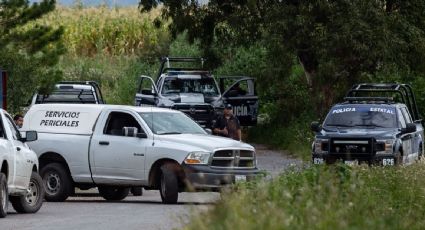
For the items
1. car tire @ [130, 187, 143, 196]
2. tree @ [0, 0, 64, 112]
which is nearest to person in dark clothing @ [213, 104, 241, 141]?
car tire @ [130, 187, 143, 196]

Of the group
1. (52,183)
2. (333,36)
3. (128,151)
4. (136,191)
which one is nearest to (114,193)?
(136,191)

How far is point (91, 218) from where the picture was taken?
22641 millimetres

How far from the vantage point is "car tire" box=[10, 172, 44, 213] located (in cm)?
2367

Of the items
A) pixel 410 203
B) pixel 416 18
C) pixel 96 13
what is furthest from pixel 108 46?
pixel 410 203

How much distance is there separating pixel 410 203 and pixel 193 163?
332 inches

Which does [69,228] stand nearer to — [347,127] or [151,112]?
[151,112]

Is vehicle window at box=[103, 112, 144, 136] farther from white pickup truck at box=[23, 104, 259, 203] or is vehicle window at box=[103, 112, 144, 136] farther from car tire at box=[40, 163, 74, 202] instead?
car tire at box=[40, 163, 74, 202]

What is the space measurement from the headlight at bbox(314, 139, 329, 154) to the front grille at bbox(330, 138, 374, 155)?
0.12m

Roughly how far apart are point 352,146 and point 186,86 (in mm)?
14521

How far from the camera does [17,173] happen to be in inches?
889

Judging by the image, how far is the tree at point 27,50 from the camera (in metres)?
37.4

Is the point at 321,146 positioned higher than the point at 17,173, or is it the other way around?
the point at 17,173

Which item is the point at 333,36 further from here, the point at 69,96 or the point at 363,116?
the point at 363,116

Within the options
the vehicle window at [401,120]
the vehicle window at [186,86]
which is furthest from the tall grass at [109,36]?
the vehicle window at [401,120]
